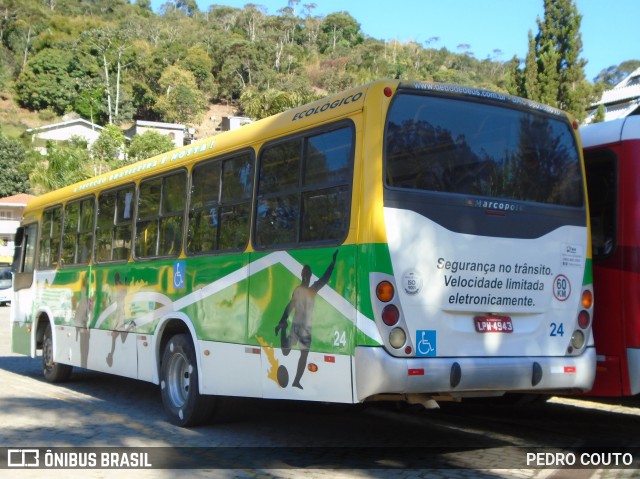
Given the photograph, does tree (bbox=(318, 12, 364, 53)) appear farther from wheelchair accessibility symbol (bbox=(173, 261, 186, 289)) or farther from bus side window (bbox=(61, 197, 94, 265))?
wheelchair accessibility symbol (bbox=(173, 261, 186, 289))

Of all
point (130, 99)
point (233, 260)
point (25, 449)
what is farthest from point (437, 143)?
point (130, 99)

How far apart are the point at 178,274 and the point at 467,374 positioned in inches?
151

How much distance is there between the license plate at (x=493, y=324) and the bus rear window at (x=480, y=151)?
105cm

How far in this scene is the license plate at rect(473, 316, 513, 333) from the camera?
6.55 metres

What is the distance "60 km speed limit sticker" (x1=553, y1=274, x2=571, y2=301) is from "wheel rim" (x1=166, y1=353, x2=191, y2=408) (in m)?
3.91

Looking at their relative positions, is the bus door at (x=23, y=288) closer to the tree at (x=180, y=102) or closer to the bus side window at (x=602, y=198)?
the bus side window at (x=602, y=198)

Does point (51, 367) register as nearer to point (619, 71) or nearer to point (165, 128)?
point (165, 128)

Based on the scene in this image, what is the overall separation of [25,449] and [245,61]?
110 metres

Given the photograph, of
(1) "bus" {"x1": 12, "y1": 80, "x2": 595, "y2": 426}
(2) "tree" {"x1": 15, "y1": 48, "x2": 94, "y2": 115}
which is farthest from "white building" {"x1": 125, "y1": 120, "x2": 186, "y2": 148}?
(1) "bus" {"x1": 12, "y1": 80, "x2": 595, "y2": 426}

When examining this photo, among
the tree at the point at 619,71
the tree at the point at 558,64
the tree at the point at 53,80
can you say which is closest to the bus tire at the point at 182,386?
the tree at the point at 558,64

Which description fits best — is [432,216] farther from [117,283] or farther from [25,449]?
A: [117,283]

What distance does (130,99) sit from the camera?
99.4 metres

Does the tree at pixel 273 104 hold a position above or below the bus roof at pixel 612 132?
above

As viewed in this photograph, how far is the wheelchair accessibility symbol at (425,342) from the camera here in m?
6.19
